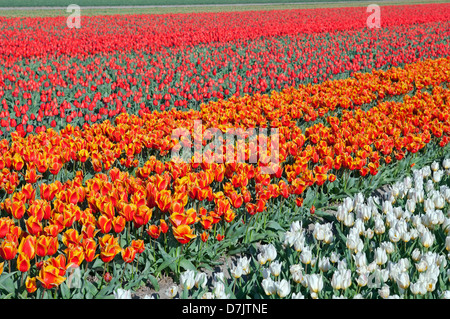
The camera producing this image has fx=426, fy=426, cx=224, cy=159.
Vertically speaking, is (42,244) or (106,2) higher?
(106,2)

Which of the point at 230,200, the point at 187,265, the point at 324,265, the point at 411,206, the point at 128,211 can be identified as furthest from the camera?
the point at 411,206

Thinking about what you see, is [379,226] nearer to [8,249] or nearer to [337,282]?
[337,282]

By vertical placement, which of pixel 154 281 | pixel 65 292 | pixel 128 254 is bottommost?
pixel 154 281

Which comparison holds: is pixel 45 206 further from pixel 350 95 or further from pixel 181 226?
pixel 350 95

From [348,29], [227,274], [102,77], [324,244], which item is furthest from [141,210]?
[348,29]

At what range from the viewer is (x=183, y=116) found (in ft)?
20.5

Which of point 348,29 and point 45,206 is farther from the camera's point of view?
point 348,29

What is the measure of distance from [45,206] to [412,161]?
14.4 feet

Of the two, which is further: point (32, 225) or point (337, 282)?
point (32, 225)

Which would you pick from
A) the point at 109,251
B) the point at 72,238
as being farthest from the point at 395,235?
the point at 72,238

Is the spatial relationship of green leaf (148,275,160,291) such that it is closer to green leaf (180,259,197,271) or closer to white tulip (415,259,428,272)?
green leaf (180,259,197,271)

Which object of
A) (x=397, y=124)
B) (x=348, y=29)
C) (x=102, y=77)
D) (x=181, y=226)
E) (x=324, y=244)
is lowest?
(x=324, y=244)

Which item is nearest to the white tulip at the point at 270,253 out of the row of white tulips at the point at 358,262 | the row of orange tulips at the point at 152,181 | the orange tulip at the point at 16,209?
the row of white tulips at the point at 358,262
